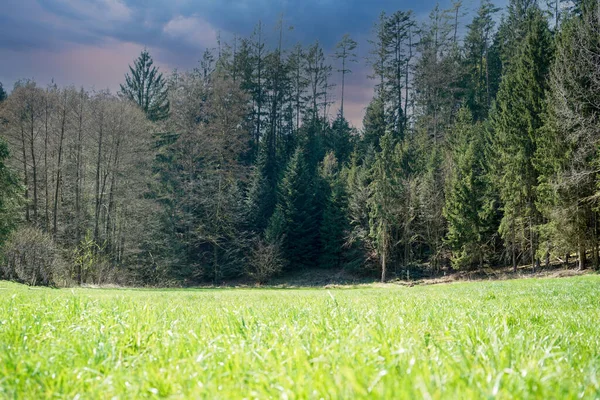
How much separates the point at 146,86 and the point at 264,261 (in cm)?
2368

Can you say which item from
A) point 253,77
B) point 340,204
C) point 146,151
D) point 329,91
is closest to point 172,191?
point 146,151

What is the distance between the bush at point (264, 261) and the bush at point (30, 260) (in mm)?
22227

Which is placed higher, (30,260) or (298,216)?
(298,216)

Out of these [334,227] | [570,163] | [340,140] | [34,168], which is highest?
[340,140]

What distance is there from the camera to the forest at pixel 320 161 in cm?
2817

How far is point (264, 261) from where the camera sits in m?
45.1

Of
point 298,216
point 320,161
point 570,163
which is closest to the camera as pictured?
point 570,163

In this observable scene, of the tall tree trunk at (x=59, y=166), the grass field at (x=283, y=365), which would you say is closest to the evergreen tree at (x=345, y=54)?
the tall tree trunk at (x=59, y=166)

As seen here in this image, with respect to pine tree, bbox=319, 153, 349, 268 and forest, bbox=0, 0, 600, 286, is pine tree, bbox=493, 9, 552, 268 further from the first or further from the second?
pine tree, bbox=319, 153, 349, 268

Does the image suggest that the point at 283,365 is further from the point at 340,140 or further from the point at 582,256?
the point at 340,140

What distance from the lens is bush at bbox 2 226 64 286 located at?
2373 centimetres

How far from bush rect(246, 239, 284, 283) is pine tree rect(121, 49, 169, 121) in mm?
19109

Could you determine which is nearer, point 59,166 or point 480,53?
point 59,166

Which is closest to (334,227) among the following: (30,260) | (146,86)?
(146,86)
